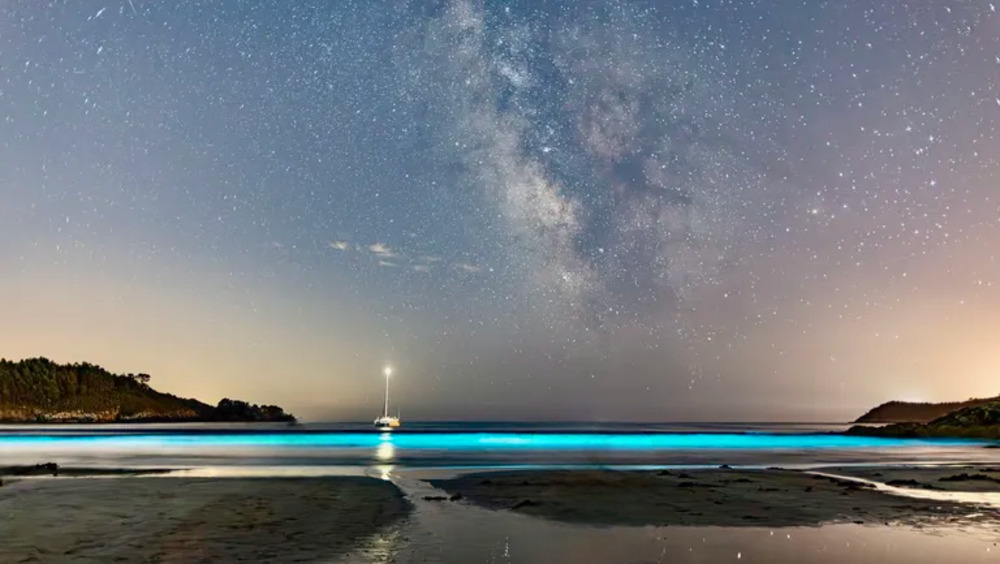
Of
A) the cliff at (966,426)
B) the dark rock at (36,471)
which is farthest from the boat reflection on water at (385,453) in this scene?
A: the cliff at (966,426)

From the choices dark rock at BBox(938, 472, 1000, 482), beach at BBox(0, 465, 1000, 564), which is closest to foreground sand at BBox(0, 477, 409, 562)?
beach at BBox(0, 465, 1000, 564)

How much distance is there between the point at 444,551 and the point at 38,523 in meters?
11.3

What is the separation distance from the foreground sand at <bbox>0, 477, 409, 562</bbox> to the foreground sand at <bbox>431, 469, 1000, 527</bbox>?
15.4 feet

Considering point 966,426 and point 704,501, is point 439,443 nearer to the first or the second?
point 704,501

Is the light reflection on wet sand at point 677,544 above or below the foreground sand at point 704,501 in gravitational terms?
above

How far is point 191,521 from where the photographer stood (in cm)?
2002

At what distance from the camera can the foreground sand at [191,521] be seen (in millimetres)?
15375

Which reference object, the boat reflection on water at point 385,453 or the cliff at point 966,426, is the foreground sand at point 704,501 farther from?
the cliff at point 966,426

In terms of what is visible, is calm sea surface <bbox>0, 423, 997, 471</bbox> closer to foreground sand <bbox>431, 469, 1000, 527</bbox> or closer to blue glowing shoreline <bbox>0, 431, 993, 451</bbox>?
blue glowing shoreline <bbox>0, 431, 993, 451</bbox>

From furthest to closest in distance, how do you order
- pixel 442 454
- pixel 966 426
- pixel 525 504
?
pixel 966 426 < pixel 442 454 < pixel 525 504

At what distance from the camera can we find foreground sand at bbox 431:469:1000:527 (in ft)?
69.8

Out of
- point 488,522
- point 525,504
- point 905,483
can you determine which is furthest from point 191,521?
point 905,483

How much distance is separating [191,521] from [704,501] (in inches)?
639

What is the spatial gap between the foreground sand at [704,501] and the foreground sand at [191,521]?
15.4ft
